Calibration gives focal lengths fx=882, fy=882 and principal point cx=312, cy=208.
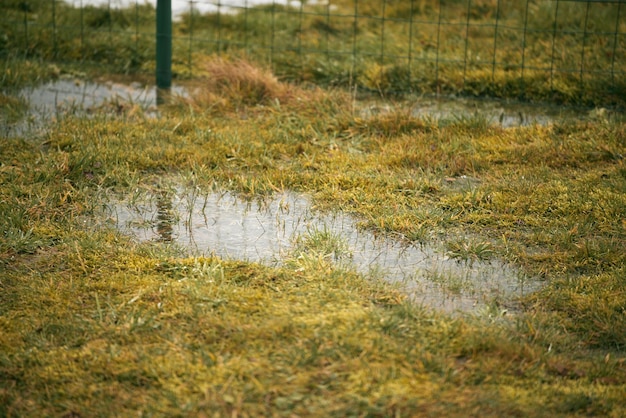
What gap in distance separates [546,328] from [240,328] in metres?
1.16

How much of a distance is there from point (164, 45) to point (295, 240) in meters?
3.06

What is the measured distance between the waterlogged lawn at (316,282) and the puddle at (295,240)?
0.34ft

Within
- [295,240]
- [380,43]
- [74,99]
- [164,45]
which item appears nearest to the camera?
[295,240]

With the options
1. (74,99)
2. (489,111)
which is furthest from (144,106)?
(489,111)

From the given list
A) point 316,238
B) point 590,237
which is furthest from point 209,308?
point 590,237

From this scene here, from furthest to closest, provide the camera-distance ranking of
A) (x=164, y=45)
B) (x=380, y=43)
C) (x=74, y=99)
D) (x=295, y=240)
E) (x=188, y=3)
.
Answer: (x=188, y=3)
(x=380, y=43)
(x=164, y=45)
(x=74, y=99)
(x=295, y=240)

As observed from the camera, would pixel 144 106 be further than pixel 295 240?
Yes

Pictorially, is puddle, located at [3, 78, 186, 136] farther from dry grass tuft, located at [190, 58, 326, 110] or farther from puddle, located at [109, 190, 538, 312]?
puddle, located at [109, 190, 538, 312]

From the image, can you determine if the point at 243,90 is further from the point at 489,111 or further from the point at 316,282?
the point at 316,282

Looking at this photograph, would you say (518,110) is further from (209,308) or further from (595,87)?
(209,308)

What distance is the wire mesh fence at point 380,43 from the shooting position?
6.61 metres

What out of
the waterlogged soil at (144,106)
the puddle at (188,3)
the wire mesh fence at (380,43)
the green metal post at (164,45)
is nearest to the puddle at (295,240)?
the waterlogged soil at (144,106)

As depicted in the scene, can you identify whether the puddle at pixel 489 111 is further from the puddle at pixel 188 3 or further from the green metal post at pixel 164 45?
the puddle at pixel 188 3

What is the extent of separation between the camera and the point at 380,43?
734cm
